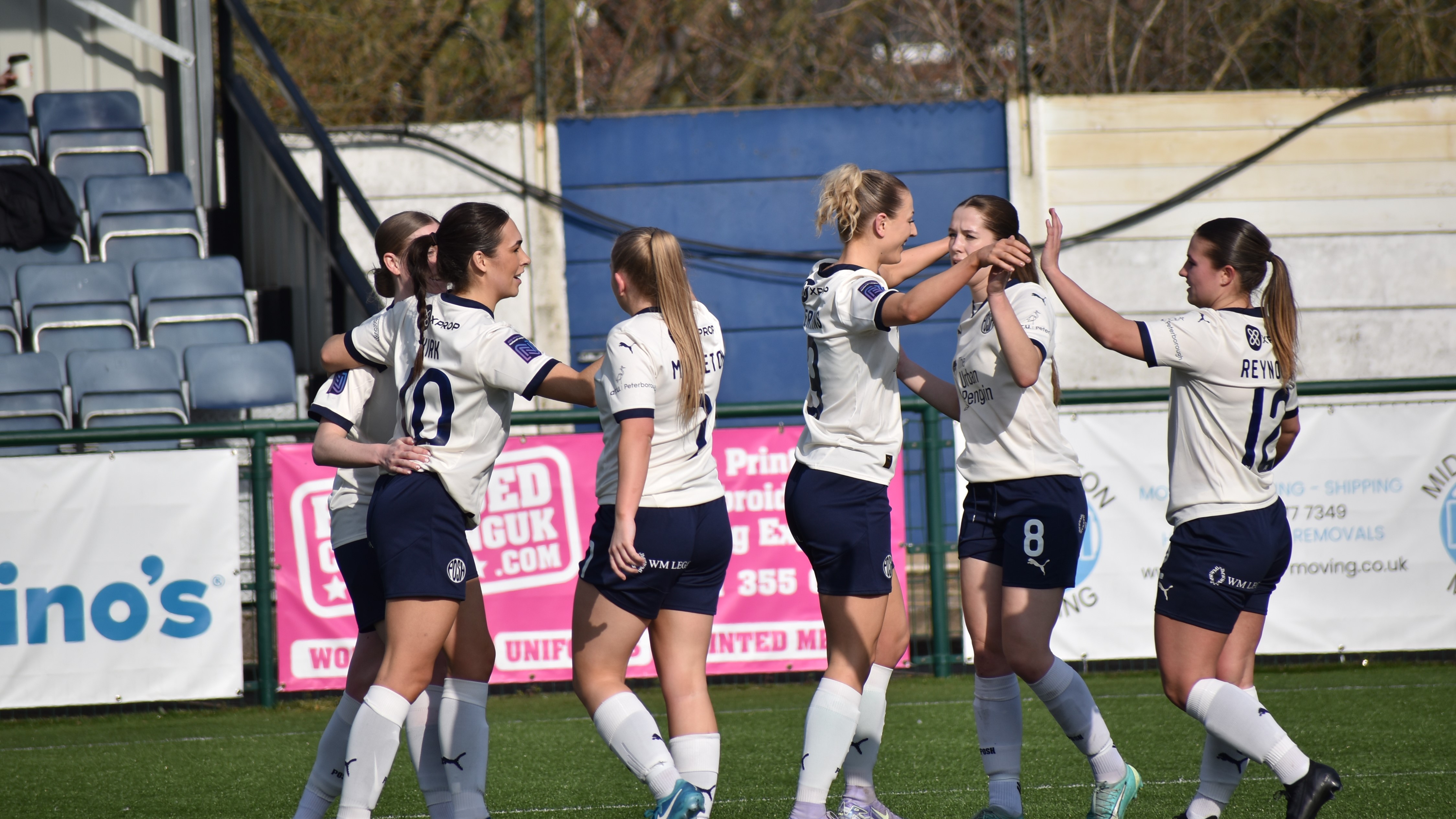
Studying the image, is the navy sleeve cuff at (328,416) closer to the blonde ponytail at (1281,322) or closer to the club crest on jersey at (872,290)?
the club crest on jersey at (872,290)

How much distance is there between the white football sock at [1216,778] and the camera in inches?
147

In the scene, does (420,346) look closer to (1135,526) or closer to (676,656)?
(676,656)

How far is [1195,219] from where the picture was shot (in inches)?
447

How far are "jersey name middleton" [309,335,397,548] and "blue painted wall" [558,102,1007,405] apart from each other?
7.61 meters

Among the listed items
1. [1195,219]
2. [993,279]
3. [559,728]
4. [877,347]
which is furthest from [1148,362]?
[1195,219]

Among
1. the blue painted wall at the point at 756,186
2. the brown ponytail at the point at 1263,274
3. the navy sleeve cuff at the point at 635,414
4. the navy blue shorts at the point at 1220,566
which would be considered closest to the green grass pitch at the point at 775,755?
the navy blue shorts at the point at 1220,566

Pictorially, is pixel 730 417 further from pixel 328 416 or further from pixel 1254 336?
pixel 1254 336

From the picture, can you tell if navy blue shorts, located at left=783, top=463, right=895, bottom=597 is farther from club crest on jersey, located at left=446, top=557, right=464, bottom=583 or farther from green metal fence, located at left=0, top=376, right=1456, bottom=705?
green metal fence, located at left=0, top=376, right=1456, bottom=705

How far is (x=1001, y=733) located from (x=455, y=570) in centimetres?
173

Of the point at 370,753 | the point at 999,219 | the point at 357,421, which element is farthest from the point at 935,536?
the point at 370,753

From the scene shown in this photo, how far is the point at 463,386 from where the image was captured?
3426mm

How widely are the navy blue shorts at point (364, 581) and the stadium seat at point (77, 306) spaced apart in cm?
584

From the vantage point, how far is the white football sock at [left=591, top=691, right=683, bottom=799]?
136 inches

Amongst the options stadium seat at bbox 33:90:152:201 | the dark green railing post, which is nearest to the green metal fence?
the dark green railing post
